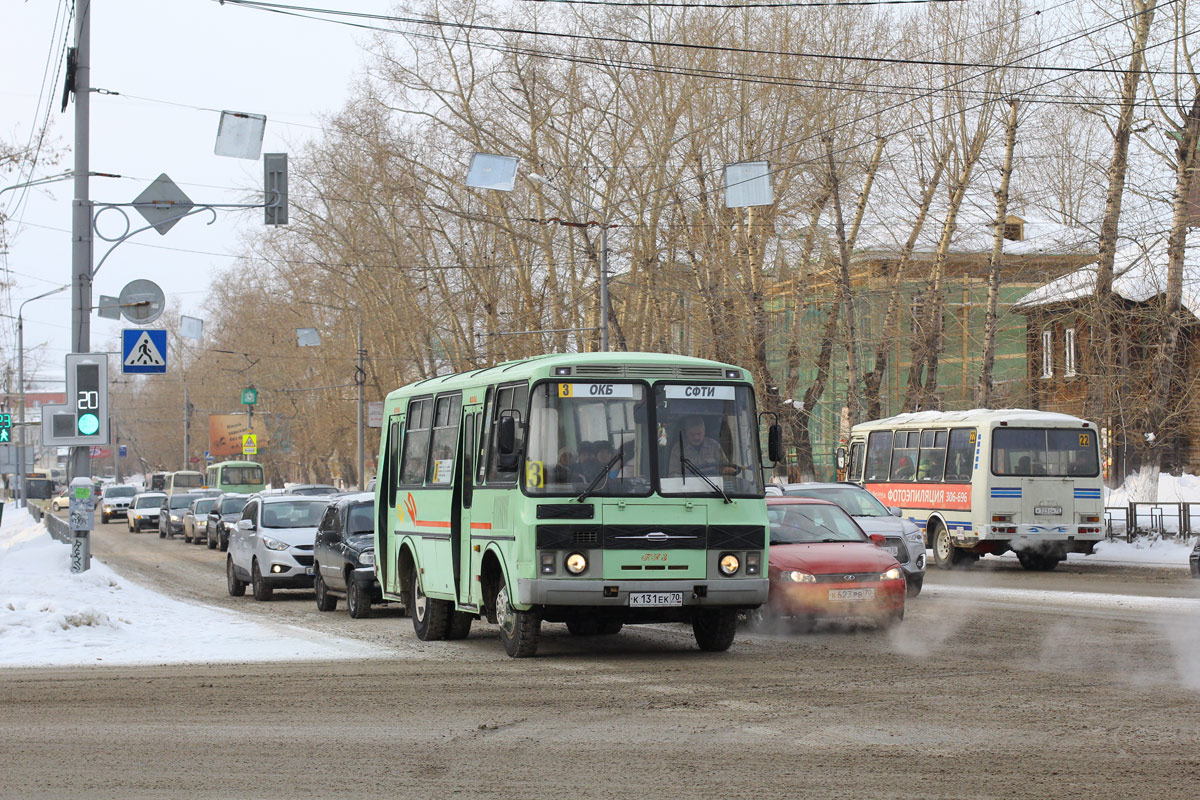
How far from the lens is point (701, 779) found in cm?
767

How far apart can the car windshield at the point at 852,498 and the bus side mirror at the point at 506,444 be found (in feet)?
30.5

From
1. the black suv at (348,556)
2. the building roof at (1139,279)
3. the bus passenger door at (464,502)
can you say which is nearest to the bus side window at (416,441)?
the bus passenger door at (464,502)

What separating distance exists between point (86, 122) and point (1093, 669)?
53.7ft

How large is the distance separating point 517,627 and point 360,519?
7.78 meters

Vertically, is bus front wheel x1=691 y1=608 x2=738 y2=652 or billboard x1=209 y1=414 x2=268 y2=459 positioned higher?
billboard x1=209 y1=414 x2=268 y2=459

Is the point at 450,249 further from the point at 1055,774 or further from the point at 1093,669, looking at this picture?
the point at 1055,774

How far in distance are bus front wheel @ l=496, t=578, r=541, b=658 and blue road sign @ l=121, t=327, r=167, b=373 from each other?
9427 mm

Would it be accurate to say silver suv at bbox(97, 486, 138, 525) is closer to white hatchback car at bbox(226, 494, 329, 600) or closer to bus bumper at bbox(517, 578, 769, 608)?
white hatchback car at bbox(226, 494, 329, 600)

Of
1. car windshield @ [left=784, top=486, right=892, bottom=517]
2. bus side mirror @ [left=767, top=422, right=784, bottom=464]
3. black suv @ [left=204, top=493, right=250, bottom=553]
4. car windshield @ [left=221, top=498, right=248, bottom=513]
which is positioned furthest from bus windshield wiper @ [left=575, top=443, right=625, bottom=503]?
car windshield @ [left=221, top=498, right=248, bottom=513]

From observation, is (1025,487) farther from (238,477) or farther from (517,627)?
(238,477)

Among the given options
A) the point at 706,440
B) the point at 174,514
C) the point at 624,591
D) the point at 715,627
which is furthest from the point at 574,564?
the point at 174,514

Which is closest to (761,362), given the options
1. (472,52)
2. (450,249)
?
(472,52)

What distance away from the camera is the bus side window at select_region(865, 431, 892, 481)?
31.4 metres

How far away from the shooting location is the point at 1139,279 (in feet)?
128
